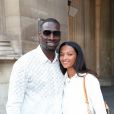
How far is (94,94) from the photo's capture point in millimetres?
3463

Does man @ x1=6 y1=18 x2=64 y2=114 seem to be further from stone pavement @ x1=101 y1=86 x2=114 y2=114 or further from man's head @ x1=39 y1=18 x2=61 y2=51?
stone pavement @ x1=101 y1=86 x2=114 y2=114

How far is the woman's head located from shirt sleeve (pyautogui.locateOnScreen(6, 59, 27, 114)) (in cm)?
39

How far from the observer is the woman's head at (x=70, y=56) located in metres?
3.56

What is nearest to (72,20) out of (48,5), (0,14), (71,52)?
Result: (48,5)

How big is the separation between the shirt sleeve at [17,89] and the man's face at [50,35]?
0.27 m

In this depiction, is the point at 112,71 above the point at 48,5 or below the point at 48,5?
below

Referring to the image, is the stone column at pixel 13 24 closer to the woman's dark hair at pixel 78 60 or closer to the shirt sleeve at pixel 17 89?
the woman's dark hair at pixel 78 60

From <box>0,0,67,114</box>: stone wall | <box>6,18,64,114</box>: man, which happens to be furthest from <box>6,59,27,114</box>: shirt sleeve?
<box>0,0,67,114</box>: stone wall

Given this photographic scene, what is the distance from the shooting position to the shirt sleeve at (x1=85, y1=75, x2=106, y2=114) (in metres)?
3.46

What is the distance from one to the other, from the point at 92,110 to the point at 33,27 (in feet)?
15.3

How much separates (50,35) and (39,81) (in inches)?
15.2

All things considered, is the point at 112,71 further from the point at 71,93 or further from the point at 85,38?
the point at 71,93

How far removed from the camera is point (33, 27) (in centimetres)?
798

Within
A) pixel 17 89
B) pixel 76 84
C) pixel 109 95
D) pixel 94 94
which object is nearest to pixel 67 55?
pixel 76 84
